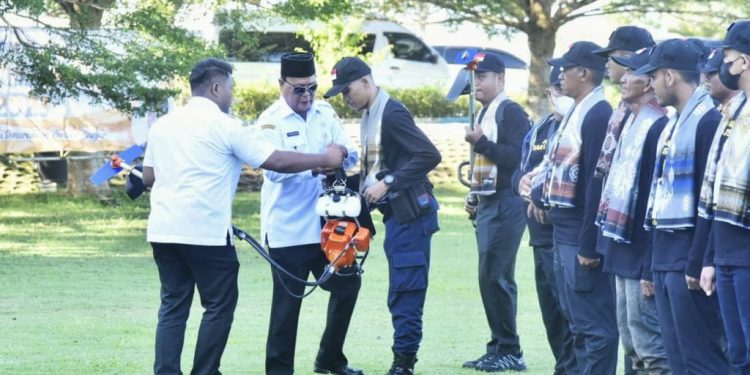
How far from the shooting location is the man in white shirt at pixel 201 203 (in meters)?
7.61

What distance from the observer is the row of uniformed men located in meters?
5.79

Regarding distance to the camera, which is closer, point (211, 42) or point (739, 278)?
point (739, 278)

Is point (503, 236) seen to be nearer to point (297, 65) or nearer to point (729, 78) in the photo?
point (297, 65)

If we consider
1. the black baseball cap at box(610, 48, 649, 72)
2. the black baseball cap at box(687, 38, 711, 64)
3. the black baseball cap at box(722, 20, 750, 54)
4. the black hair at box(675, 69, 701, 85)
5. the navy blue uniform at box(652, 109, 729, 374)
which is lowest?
the navy blue uniform at box(652, 109, 729, 374)

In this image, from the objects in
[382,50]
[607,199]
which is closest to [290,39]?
[382,50]

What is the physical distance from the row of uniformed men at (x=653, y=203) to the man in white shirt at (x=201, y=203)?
168 centimetres

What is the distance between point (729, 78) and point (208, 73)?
3267 mm

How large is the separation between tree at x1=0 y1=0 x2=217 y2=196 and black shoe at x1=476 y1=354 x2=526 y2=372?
8.74 meters

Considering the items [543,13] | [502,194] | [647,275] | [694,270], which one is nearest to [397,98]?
[543,13]

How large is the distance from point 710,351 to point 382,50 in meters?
24.0

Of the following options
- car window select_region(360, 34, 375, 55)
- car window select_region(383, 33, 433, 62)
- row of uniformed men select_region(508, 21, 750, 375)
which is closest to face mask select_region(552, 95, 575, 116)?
row of uniformed men select_region(508, 21, 750, 375)

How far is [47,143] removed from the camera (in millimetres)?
21500

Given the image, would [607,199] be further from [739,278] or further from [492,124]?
[492,124]

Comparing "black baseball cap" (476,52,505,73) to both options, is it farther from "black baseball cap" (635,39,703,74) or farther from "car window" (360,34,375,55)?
"car window" (360,34,375,55)
